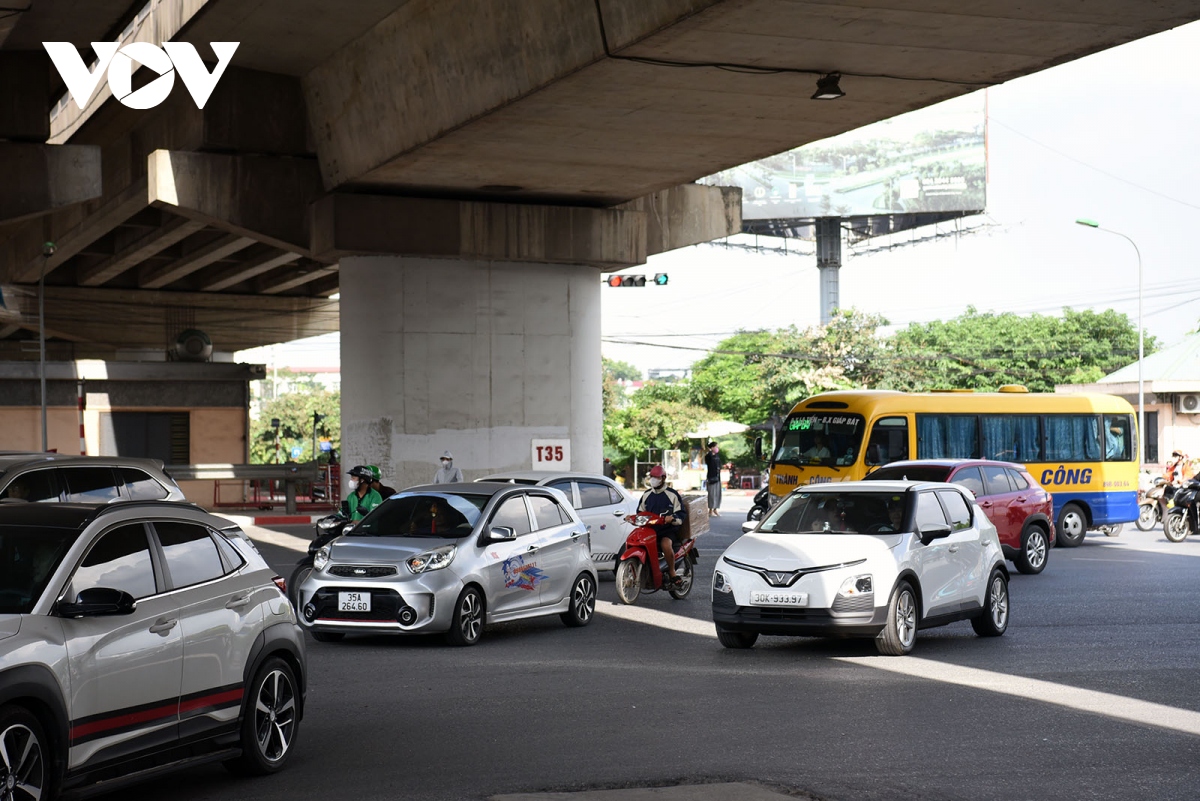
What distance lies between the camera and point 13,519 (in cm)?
717

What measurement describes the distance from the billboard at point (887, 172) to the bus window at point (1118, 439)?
59689mm

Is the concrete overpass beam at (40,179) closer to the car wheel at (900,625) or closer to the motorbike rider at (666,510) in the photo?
the motorbike rider at (666,510)

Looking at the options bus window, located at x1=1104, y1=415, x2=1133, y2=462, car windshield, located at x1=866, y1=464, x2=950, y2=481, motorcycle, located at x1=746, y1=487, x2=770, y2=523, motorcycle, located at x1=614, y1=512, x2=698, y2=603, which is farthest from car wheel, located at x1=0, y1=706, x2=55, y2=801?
bus window, located at x1=1104, y1=415, x2=1133, y2=462

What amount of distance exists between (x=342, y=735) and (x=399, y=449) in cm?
1739

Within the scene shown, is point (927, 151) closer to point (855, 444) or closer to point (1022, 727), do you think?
point (855, 444)

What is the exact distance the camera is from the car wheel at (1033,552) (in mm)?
22453

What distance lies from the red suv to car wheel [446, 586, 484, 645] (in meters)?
9.27

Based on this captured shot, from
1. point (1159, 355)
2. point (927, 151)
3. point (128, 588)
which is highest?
point (927, 151)

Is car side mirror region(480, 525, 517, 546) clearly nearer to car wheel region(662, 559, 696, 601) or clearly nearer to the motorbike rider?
the motorbike rider

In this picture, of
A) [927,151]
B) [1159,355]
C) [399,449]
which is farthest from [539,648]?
[927,151]

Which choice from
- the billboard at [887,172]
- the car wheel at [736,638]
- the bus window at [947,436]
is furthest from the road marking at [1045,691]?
the billboard at [887,172]

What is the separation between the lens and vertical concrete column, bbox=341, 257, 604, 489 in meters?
26.5

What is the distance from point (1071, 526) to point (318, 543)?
61.3ft

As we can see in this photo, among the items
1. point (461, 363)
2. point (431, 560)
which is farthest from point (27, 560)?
point (461, 363)
